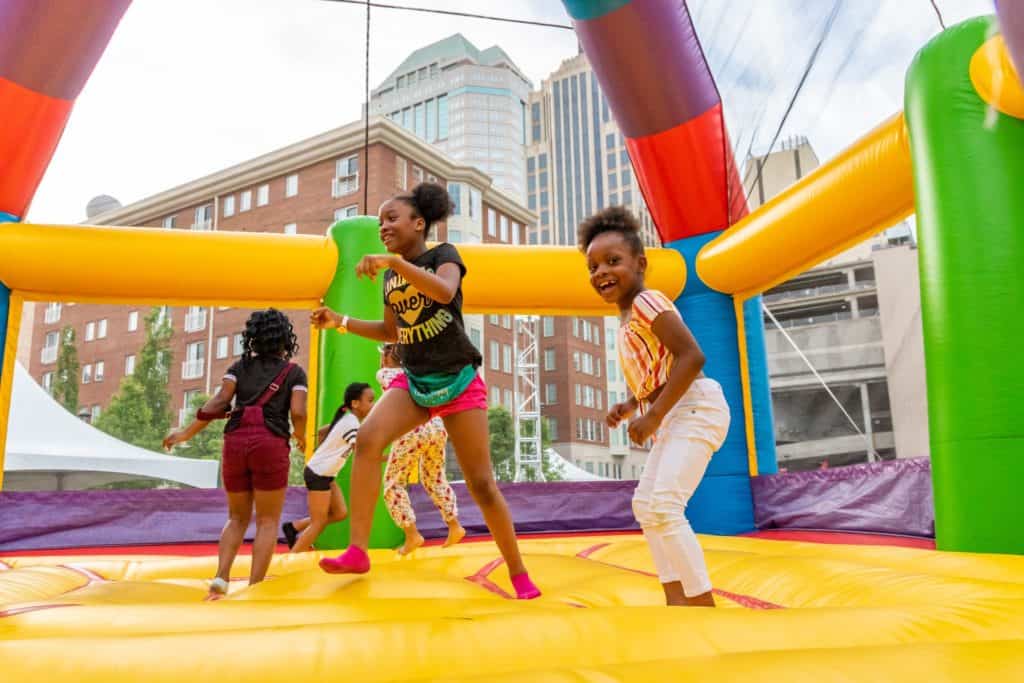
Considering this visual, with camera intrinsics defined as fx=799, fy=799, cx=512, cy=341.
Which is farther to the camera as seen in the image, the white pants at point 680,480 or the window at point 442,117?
the window at point 442,117

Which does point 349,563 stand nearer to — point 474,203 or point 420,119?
point 474,203

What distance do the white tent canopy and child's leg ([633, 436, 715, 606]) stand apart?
29.5 feet

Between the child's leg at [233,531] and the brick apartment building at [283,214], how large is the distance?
694 inches

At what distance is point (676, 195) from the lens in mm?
5297

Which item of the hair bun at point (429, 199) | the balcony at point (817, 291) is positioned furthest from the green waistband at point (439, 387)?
the balcony at point (817, 291)

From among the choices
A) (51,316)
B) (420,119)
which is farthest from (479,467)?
(51,316)

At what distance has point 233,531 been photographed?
2967 millimetres

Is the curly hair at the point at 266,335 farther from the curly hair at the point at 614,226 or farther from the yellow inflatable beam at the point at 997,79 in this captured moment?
the yellow inflatable beam at the point at 997,79

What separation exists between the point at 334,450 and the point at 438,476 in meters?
0.55

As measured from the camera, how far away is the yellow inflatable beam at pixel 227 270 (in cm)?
440

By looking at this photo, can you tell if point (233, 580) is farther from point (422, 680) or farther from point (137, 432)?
point (137, 432)

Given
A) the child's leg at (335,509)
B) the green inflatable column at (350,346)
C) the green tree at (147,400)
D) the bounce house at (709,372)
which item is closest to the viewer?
the bounce house at (709,372)

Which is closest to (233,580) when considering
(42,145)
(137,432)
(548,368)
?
(42,145)

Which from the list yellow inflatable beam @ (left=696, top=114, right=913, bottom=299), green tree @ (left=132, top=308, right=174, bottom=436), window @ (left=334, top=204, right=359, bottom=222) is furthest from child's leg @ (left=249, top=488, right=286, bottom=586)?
window @ (left=334, top=204, right=359, bottom=222)
